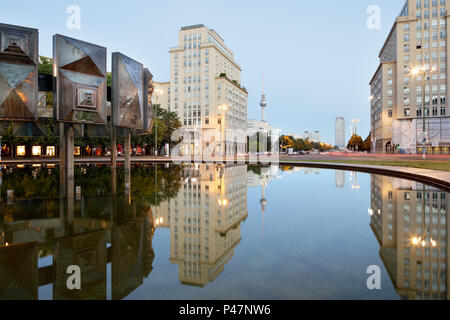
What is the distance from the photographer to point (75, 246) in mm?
6359

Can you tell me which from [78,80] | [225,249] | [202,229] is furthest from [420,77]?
[225,249]

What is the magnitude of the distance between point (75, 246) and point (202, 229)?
122 inches

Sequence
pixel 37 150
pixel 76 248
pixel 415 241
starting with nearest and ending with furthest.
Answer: pixel 76 248
pixel 415 241
pixel 37 150

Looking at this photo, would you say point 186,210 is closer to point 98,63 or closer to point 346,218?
point 346,218

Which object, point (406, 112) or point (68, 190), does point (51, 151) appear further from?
point (406, 112)

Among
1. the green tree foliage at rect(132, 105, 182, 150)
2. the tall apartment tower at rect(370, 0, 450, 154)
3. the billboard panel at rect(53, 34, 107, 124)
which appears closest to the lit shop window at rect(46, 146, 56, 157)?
the green tree foliage at rect(132, 105, 182, 150)

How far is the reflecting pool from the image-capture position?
4.52 meters

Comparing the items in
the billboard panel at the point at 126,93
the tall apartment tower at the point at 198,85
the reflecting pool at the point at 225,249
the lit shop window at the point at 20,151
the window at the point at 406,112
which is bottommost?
the reflecting pool at the point at 225,249

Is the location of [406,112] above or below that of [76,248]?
above

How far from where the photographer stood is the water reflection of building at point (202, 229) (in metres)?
5.37

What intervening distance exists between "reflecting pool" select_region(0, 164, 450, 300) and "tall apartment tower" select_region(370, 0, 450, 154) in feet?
243

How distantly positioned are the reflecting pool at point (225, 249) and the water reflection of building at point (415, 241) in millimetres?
26

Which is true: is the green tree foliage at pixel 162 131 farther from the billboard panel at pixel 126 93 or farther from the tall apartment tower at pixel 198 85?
the billboard panel at pixel 126 93

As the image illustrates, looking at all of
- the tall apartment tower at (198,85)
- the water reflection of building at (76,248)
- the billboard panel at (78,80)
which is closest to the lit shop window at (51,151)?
the tall apartment tower at (198,85)
